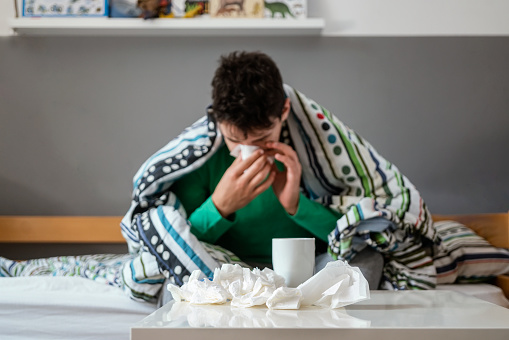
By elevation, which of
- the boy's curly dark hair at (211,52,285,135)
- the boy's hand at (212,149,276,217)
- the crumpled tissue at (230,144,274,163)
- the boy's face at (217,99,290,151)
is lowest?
the boy's hand at (212,149,276,217)

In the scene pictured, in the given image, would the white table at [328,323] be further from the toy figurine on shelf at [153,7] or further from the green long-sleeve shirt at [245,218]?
the toy figurine on shelf at [153,7]

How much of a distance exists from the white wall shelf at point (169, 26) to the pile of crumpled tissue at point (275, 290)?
57.2 inches

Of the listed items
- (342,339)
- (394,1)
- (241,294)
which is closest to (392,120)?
(394,1)

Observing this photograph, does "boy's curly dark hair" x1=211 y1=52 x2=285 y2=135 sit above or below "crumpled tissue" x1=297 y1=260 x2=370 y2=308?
above

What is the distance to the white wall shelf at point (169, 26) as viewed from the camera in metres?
2.13

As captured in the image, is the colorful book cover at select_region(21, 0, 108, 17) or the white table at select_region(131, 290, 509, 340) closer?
the white table at select_region(131, 290, 509, 340)

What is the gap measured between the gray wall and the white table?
1510mm

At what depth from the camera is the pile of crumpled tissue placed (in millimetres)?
757

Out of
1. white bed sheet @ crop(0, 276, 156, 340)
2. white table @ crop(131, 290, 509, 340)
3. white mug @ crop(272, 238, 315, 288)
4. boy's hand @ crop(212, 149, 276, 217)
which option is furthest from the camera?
boy's hand @ crop(212, 149, 276, 217)

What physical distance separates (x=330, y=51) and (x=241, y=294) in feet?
5.16

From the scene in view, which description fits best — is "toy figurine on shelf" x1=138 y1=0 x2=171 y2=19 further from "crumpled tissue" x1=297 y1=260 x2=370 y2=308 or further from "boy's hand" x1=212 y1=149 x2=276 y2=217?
"crumpled tissue" x1=297 y1=260 x2=370 y2=308

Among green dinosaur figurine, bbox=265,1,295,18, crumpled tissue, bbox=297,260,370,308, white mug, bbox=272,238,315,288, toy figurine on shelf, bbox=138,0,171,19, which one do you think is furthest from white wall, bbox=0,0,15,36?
crumpled tissue, bbox=297,260,370,308

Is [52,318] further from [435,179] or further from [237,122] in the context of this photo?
[435,179]

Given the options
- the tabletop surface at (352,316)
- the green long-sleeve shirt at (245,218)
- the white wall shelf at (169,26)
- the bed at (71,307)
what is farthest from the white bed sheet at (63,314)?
the white wall shelf at (169,26)
